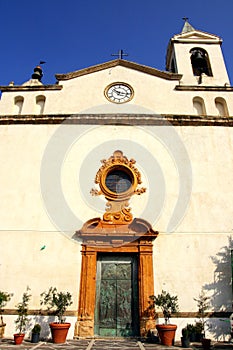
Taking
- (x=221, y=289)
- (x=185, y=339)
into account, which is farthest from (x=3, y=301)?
(x=221, y=289)

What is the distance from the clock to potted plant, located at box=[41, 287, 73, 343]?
761 centimetres

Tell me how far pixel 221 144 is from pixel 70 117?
19.2ft

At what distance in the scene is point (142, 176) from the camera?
10055 mm

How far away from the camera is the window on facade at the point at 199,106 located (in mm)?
11797

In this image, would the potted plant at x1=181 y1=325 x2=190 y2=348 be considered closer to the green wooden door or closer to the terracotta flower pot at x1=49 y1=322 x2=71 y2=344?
the green wooden door

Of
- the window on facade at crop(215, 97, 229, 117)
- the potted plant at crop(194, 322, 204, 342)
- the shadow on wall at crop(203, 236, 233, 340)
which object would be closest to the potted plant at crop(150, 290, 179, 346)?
the potted plant at crop(194, 322, 204, 342)

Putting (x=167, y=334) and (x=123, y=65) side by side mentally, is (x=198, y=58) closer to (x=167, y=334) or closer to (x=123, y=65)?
(x=123, y=65)

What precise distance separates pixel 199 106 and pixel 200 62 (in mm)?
3177

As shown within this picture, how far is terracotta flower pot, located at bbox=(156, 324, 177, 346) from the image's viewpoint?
285 inches

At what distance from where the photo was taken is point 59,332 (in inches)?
295

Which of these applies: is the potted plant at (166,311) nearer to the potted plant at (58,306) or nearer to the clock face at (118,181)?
the potted plant at (58,306)

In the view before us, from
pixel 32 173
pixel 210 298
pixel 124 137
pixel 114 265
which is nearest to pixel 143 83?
pixel 124 137

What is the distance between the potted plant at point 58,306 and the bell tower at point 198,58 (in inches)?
394

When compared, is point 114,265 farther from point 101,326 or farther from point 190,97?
point 190,97
